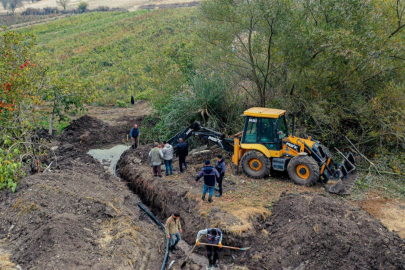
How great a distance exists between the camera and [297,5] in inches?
562

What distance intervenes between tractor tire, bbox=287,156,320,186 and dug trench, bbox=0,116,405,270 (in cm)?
36

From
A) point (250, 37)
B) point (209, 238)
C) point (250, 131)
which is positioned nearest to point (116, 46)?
point (250, 37)

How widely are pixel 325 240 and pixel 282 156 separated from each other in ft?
14.0

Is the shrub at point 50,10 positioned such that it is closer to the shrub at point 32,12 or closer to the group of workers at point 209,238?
the shrub at point 32,12

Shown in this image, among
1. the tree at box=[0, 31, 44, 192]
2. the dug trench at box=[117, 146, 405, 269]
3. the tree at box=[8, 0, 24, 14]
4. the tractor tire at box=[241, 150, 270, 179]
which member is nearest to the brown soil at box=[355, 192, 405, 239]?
the dug trench at box=[117, 146, 405, 269]

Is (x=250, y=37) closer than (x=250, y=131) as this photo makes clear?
No

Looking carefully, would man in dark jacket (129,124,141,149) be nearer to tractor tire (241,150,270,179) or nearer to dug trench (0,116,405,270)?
dug trench (0,116,405,270)

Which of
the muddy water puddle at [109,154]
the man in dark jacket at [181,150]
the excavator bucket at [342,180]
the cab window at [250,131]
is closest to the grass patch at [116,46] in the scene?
the muddy water puddle at [109,154]

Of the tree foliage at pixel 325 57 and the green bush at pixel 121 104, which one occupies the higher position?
the tree foliage at pixel 325 57

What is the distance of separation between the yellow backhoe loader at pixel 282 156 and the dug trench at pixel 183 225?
0.53 meters

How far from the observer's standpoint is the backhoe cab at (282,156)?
11.7m

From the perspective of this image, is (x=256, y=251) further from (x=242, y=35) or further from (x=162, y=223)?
(x=242, y=35)

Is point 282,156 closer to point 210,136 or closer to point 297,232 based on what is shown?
point 210,136

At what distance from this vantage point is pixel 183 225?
429 inches
